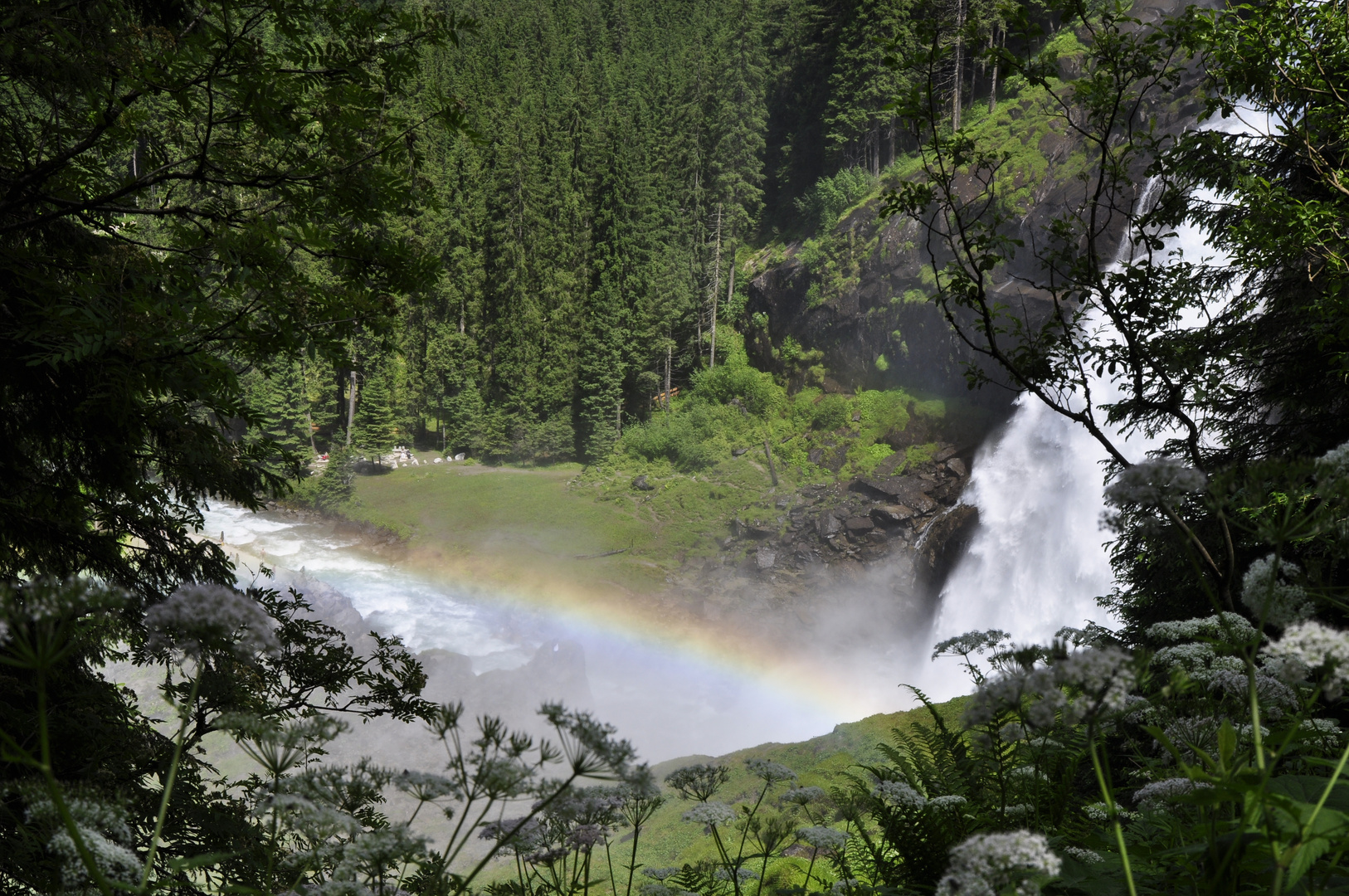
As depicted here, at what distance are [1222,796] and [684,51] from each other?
49220mm

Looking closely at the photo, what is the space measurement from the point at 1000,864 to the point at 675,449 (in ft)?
103

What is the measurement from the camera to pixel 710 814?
248 centimetres

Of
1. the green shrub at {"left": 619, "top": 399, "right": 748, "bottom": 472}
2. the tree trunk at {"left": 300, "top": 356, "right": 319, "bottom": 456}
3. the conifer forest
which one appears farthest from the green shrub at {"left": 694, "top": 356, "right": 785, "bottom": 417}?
the tree trunk at {"left": 300, "top": 356, "right": 319, "bottom": 456}

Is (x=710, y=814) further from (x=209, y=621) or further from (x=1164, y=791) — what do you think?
A: (x=209, y=621)

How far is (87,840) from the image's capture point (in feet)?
3.83

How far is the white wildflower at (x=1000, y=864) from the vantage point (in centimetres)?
103

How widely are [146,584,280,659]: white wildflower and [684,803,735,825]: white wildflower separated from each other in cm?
161

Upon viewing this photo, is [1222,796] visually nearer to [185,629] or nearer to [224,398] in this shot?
[185,629]

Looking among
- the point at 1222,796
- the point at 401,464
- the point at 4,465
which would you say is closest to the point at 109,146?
the point at 4,465

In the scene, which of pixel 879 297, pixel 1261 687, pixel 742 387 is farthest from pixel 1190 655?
pixel 742 387

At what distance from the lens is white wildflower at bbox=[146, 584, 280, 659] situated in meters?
1.37

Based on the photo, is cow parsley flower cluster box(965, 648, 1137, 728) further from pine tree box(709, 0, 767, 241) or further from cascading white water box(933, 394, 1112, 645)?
pine tree box(709, 0, 767, 241)

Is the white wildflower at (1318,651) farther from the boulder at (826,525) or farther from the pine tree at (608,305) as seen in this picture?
the pine tree at (608,305)

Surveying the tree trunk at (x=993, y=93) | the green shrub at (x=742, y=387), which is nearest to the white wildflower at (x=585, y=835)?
the green shrub at (x=742, y=387)
